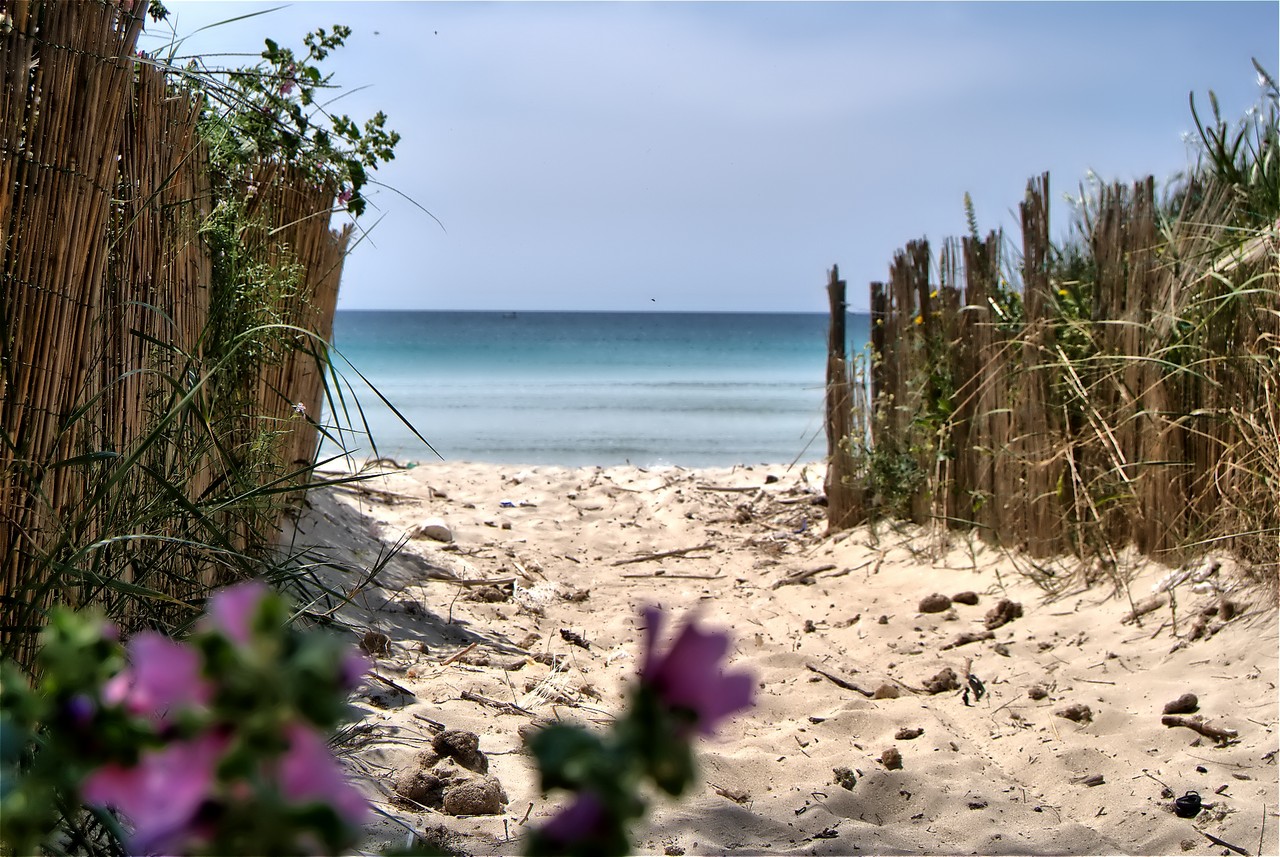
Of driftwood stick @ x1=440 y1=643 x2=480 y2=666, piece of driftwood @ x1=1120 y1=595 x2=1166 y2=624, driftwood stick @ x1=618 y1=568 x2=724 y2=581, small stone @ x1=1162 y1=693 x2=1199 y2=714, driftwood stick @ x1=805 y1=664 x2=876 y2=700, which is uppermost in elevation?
piece of driftwood @ x1=1120 y1=595 x2=1166 y2=624

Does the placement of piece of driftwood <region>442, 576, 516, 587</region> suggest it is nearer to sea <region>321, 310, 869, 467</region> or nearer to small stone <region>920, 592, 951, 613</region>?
sea <region>321, 310, 869, 467</region>

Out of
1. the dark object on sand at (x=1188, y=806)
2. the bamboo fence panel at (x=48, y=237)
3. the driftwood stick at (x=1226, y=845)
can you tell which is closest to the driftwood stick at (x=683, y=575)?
the dark object on sand at (x=1188, y=806)

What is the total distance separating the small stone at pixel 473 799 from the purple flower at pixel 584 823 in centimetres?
213

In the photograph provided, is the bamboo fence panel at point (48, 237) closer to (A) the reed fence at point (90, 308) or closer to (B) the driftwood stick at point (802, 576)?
(A) the reed fence at point (90, 308)

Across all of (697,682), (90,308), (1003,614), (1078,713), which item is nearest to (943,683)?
(1078,713)

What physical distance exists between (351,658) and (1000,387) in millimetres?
4957

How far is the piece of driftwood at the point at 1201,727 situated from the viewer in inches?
123

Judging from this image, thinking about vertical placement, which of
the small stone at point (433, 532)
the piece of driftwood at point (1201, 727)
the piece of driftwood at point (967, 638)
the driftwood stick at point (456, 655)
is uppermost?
the small stone at point (433, 532)

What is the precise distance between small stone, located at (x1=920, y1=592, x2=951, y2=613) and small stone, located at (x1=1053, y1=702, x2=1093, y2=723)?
4.22 feet

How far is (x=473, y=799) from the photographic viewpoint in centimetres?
252

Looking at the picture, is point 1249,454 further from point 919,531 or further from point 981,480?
point 919,531

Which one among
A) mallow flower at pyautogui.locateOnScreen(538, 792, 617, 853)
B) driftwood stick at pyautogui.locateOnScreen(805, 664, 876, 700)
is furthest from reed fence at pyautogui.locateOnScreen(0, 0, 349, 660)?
driftwood stick at pyautogui.locateOnScreen(805, 664, 876, 700)

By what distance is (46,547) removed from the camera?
2.02m

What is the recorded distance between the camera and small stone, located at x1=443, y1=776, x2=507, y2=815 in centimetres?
251
